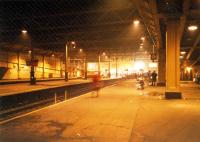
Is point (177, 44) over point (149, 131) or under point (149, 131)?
over

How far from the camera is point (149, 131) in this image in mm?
10320

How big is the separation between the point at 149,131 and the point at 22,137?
3.87m

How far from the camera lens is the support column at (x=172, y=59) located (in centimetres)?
2175

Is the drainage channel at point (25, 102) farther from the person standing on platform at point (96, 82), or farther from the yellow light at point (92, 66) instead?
the yellow light at point (92, 66)

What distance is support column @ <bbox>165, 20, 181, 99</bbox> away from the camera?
21750 millimetres

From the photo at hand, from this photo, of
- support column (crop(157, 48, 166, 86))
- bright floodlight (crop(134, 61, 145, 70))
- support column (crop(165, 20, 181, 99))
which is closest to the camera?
support column (crop(165, 20, 181, 99))

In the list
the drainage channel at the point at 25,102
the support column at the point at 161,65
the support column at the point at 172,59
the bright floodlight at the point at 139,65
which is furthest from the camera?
the bright floodlight at the point at 139,65

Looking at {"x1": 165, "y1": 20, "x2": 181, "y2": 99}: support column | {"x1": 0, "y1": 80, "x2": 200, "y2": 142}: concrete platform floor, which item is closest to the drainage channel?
{"x1": 0, "y1": 80, "x2": 200, "y2": 142}: concrete platform floor

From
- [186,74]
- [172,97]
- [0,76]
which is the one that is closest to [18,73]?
[0,76]

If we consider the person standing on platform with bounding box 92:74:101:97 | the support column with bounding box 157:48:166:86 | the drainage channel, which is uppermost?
the support column with bounding box 157:48:166:86

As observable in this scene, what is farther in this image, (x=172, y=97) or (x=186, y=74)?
(x=186, y=74)

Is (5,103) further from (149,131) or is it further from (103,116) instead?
(149,131)

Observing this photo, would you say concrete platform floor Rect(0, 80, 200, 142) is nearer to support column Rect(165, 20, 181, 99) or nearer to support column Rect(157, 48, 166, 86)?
support column Rect(165, 20, 181, 99)

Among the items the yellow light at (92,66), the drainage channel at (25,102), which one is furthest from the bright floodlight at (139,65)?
the drainage channel at (25,102)
